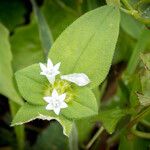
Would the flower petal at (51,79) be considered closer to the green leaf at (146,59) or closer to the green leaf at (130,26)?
the green leaf at (146,59)

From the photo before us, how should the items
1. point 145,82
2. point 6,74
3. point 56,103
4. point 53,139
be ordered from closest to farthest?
point 56,103
point 145,82
point 6,74
point 53,139

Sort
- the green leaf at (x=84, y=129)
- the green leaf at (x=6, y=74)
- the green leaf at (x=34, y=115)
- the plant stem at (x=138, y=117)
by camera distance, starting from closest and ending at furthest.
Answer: the green leaf at (x=34, y=115) → the plant stem at (x=138, y=117) → the green leaf at (x=6, y=74) → the green leaf at (x=84, y=129)

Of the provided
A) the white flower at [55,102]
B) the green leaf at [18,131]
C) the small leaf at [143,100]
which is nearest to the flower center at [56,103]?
the white flower at [55,102]

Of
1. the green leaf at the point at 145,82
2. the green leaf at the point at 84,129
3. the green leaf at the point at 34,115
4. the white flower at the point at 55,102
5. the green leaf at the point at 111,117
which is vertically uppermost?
the white flower at the point at 55,102

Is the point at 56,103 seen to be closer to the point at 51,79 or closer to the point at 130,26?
the point at 51,79

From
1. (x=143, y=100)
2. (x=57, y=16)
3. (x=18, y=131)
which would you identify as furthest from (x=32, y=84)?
(x=57, y=16)

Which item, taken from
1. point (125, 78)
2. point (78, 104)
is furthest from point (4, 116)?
point (78, 104)

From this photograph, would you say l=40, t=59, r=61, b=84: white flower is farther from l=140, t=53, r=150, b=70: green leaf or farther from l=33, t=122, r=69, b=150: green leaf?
l=33, t=122, r=69, b=150: green leaf
